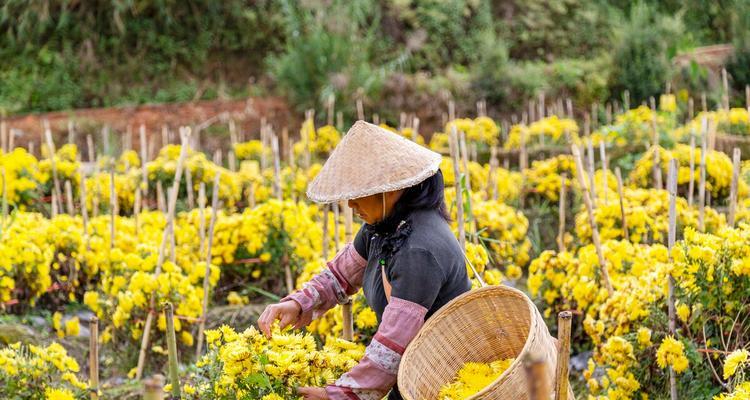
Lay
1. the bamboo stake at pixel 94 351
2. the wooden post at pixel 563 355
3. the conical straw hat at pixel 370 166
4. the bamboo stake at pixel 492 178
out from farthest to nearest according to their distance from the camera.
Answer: the bamboo stake at pixel 492 178, the bamboo stake at pixel 94 351, the conical straw hat at pixel 370 166, the wooden post at pixel 563 355

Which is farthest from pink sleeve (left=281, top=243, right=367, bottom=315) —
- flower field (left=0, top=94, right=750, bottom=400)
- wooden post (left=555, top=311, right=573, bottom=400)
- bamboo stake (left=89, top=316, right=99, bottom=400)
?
wooden post (left=555, top=311, right=573, bottom=400)

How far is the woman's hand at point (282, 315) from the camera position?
2502 millimetres

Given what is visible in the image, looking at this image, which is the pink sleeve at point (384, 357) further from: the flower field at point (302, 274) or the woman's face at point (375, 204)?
the woman's face at point (375, 204)

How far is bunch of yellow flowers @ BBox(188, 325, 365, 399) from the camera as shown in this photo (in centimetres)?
226

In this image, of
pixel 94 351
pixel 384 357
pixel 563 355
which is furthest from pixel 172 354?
pixel 563 355

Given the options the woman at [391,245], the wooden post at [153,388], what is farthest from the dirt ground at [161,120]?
the wooden post at [153,388]

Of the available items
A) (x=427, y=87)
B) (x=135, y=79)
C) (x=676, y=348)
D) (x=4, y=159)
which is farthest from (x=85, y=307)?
(x=135, y=79)

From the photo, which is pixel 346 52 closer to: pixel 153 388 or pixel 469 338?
pixel 469 338

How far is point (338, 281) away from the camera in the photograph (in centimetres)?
275

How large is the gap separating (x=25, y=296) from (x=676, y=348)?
3224mm

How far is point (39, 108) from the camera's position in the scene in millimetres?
12961

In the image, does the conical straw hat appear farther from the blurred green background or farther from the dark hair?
the blurred green background

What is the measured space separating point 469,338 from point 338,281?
0.49m

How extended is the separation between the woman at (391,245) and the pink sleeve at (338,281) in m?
0.09
